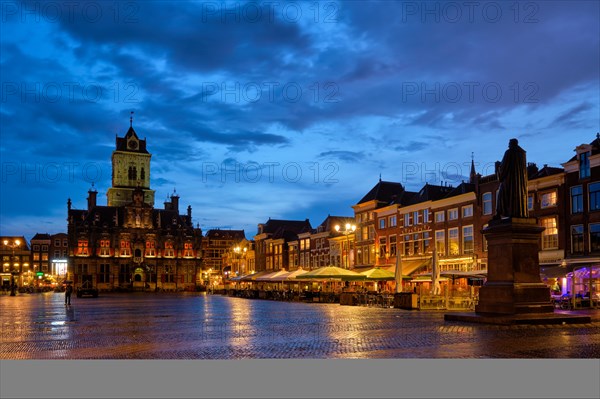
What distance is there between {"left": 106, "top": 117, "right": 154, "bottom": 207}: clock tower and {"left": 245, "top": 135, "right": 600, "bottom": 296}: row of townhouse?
199 ft

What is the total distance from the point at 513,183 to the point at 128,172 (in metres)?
125

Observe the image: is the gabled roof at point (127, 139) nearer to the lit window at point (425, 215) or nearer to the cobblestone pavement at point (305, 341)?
the lit window at point (425, 215)

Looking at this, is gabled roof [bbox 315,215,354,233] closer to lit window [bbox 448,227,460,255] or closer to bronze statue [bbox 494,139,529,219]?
lit window [bbox 448,227,460,255]

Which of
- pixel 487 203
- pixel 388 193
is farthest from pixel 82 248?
pixel 487 203

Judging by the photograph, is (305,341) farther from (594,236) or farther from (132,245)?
(132,245)

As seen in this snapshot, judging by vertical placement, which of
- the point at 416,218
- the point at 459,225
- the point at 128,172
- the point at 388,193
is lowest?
the point at 459,225

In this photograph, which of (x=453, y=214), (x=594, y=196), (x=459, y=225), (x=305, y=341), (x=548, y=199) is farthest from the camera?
(x=453, y=214)

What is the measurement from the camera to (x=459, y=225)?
52.0 meters

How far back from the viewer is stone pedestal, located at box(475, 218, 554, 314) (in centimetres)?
1972

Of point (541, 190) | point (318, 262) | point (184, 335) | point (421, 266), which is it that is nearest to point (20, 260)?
point (318, 262)

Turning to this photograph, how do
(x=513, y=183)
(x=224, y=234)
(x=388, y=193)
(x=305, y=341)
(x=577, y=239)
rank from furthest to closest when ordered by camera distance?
(x=224, y=234) < (x=388, y=193) < (x=577, y=239) < (x=513, y=183) < (x=305, y=341)

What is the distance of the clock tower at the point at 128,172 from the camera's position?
5335 inches

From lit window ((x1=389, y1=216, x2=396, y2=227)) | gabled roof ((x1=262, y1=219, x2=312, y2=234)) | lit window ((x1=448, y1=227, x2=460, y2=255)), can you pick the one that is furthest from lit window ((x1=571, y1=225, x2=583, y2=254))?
gabled roof ((x1=262, y1=219, x2=312, y2=234))

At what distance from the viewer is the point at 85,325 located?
887 inches
